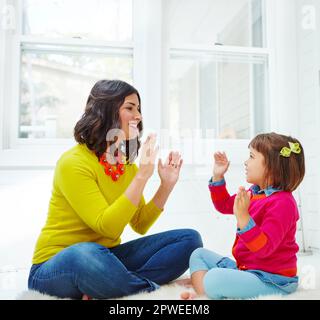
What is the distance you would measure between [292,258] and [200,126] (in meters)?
1.11

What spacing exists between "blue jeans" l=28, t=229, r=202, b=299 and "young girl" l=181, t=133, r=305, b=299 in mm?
91

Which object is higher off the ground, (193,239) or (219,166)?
(219,166)

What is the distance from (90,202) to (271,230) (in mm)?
511

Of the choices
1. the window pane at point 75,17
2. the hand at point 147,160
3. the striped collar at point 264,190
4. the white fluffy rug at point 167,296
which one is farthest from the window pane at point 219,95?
the white fluffy rug at point 167,296

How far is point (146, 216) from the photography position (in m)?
1.38

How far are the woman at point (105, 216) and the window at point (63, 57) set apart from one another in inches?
30.2

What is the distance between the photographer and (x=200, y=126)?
218 cm

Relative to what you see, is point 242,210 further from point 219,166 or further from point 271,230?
point 219,166

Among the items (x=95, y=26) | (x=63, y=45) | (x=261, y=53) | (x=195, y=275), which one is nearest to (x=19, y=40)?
(x=63, y=45)

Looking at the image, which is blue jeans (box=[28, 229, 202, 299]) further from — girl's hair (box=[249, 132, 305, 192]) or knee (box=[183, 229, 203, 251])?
girl's hair (box=[249, 132, 305, 192])

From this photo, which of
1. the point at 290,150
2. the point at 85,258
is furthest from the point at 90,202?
the point at 290,150

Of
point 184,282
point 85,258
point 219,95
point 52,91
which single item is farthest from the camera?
point 219,95

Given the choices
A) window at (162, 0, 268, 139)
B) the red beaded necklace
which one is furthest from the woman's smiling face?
window at (162, 0, 268, 139)
